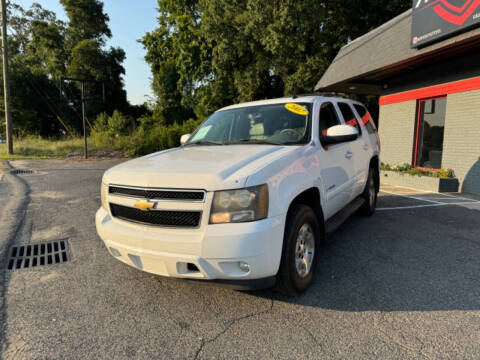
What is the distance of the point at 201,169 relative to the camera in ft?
8.34

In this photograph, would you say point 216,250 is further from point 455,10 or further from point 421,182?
point 421,182

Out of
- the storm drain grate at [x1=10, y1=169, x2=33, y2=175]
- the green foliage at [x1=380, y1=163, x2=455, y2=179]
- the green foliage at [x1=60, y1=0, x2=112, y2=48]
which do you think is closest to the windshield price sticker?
the green foliage at [x1=380, y1=163, x2=455, y2=179]

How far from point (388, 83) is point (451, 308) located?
10.1m

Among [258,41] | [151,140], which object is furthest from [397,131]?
[151,140]

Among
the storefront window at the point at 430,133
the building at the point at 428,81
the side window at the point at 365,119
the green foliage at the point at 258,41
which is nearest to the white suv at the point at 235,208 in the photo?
the side window at the point at 365,119

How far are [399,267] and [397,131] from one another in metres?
8.31

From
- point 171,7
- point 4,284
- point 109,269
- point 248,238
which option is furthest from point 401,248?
point 171,7

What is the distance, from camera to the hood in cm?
238

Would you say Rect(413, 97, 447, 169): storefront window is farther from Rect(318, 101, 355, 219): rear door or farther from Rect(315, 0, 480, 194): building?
Rect(318, 101, 355, 219): rear door

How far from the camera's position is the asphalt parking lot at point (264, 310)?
2221 millimetres

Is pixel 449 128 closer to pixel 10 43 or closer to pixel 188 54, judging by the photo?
pixel 188 54

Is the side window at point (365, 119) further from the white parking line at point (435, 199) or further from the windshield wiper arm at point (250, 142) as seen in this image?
the windshield wiper arm at point (250, 142)

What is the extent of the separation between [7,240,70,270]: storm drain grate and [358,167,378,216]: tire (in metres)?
4.52

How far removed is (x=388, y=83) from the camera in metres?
11.0
